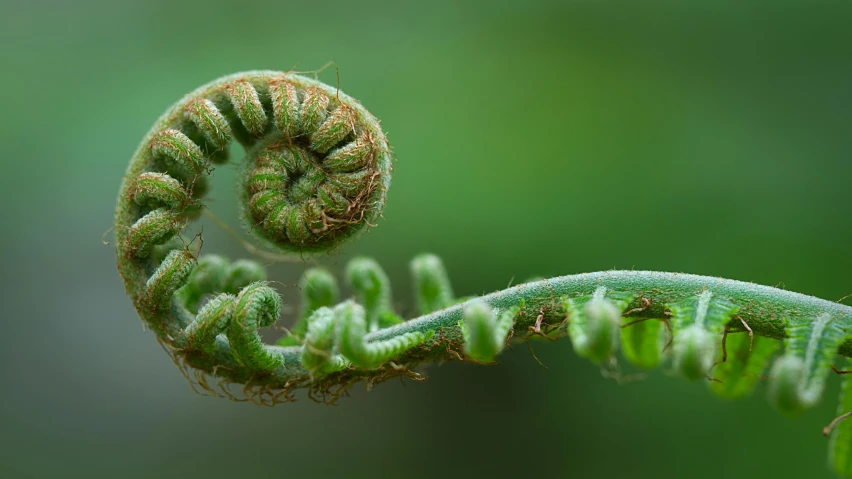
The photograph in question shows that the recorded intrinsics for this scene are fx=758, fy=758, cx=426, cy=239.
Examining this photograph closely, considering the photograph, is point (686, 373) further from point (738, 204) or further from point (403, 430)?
point (403, 430)

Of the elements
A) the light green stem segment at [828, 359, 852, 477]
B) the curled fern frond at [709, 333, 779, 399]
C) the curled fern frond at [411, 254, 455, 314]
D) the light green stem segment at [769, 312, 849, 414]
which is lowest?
the light green stem segment at [828, 359, 852, 477]

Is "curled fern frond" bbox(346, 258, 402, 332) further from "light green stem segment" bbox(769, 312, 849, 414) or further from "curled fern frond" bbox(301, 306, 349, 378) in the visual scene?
"light green stem segment" bbox(769, 312, 849, 414)

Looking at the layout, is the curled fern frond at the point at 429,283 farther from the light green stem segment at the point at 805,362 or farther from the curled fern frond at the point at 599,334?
the light green stem segment at the point at 805,362

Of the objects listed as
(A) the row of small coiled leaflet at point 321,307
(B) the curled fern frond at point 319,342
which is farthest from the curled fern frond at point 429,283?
(B) the curled fern frond at point 319,342

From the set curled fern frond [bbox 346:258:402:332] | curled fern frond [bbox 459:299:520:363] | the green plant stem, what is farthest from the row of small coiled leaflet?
curled fern frond [bbox 346:258:402:332]

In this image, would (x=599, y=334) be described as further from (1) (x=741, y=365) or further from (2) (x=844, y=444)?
(2) (x=844, y=444)

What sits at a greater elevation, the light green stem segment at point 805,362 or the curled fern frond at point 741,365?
the light green stem segment at point 805,362
